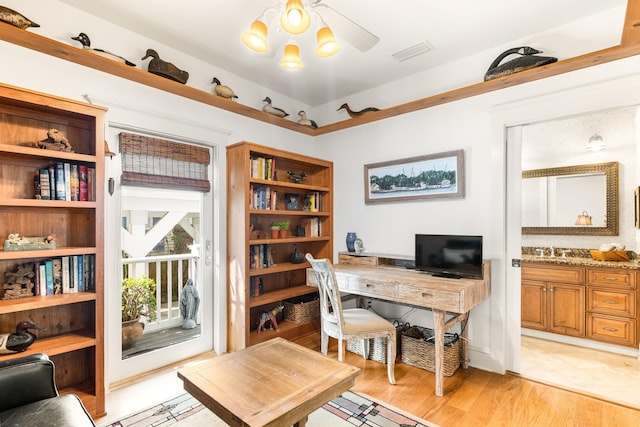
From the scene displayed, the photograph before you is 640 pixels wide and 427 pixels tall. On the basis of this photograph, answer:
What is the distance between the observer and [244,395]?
5.00ft

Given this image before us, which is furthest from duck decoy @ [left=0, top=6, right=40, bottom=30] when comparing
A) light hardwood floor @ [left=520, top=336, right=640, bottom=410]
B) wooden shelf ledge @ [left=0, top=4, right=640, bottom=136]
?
light hardwood floor @ [left=520, top=336, right=640, bottom=410]

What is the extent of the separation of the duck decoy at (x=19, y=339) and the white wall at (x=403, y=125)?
4.77 ft

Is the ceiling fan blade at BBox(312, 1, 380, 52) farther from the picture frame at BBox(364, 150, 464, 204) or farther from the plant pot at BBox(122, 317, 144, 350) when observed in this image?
the plant pot at BBox(122, 317, 144, 350)

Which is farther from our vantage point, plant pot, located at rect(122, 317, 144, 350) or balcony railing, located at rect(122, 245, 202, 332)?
balcony railing, located at rect(122, 245, 202, 332)

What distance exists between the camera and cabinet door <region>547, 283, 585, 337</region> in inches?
127

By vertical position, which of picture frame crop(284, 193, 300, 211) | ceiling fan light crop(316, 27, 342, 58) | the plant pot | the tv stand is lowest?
the plant pot

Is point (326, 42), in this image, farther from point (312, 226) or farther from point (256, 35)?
point (312, 226)

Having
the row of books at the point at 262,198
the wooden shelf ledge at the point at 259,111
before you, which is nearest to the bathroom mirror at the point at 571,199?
the wooden shelf ledge at the point at 259,111

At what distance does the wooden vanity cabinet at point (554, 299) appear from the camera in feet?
10.7

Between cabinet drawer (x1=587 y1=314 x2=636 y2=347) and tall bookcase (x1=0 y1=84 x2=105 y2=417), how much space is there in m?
4.38

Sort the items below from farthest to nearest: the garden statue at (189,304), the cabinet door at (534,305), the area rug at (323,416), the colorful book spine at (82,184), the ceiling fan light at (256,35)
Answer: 1. the cabinet door at (534,305)
2. the garden statue at (189,304)
3. the colorful book spine at (82,184)
4. the area rug at (323,416)
5. the ceiling fan light at (256,35)

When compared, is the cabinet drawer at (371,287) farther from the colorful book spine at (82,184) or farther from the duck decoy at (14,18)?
the duck decoy at (14,18)

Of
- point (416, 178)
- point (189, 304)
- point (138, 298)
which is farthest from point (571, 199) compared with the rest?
point (138, 298)

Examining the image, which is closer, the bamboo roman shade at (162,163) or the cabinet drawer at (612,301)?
the bamboo roman shade at (162,163)
